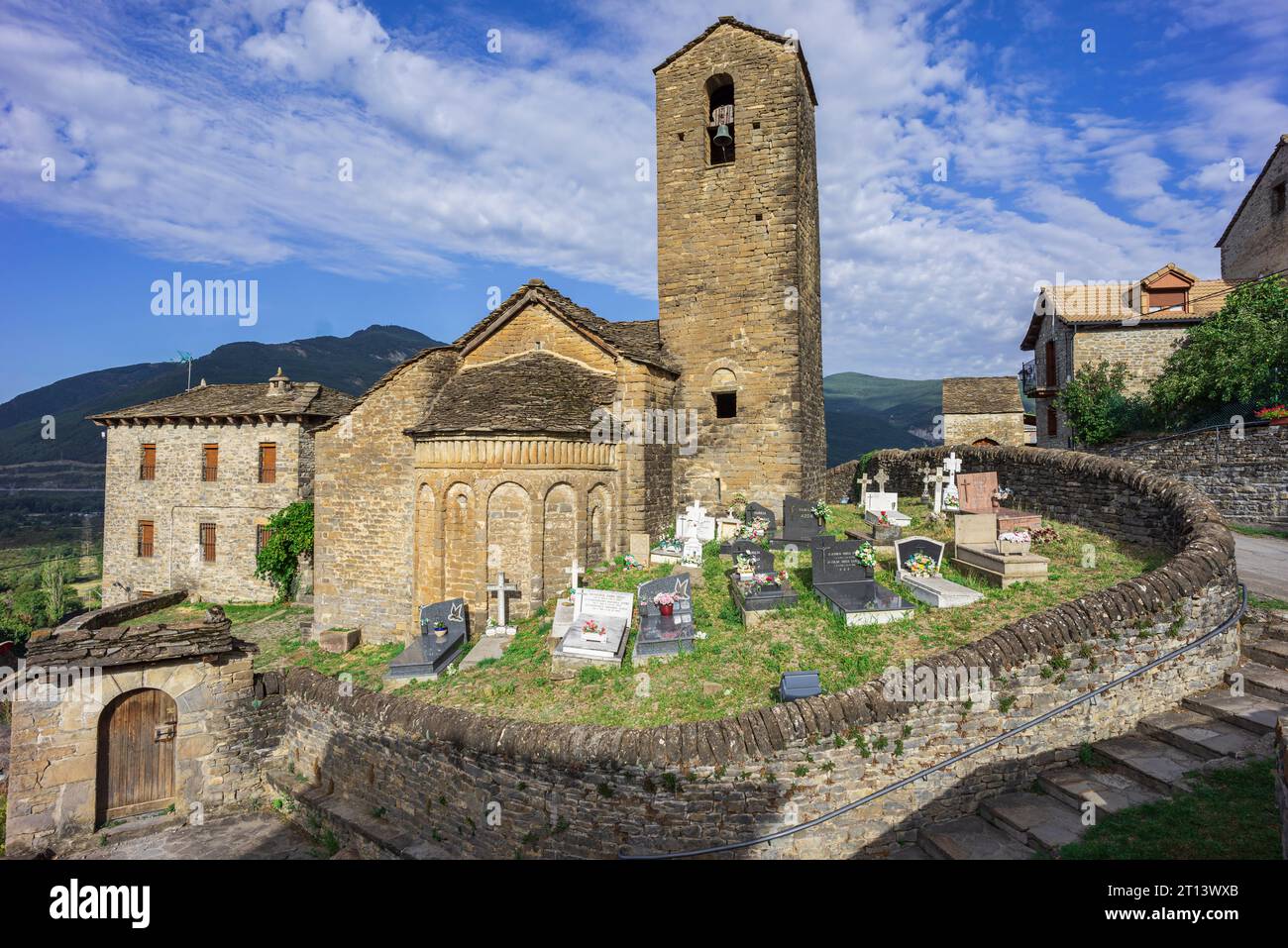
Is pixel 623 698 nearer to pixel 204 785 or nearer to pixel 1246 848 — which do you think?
pixel 1246 848

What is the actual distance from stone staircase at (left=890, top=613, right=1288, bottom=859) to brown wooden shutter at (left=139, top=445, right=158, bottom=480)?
1140 inches

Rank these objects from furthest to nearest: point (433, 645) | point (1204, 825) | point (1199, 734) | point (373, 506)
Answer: point (373, 506) → point (433, 645) → point (1199, 734) → point (1204, 825)

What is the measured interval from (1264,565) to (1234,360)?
1032 cm

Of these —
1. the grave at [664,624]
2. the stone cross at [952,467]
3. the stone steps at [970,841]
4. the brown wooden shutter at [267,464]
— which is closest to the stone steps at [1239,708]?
the stone steps at [970,841]

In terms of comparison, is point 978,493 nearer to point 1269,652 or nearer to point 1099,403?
point 1269,652

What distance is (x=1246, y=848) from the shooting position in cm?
516

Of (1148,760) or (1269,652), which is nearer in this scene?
(1148,760)

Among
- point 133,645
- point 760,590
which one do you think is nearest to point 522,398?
point 760,590

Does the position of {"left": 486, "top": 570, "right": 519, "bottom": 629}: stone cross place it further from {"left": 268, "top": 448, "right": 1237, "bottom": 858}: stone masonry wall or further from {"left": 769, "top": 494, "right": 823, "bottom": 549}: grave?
{"left": 769, "top": 494, "right": 823, "bottom": 549}: grave

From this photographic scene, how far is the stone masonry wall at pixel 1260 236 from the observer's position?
23000mm

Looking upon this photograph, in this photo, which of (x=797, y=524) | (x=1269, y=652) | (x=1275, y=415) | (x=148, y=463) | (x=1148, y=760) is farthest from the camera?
(x=148, y=463)

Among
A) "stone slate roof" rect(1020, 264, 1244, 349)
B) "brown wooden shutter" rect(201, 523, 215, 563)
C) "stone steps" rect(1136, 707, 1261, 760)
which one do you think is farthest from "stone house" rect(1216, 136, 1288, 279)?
"brown wooden shutter" rect(201, 523, 215, 563)

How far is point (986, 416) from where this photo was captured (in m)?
30.7

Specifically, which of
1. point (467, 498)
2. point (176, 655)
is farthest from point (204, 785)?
point (467, 498)
